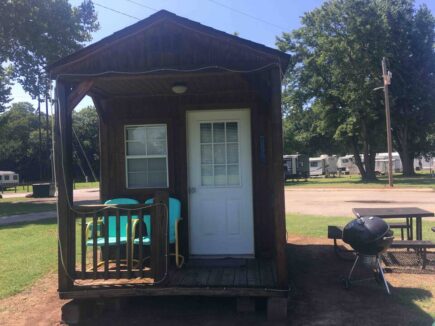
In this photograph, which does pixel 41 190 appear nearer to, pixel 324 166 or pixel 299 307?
pixel 299 307

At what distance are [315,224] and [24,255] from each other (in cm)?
682

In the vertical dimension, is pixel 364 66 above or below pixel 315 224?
above

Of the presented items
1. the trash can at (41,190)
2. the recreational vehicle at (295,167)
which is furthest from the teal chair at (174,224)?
the recreational vehicle at (295,167)

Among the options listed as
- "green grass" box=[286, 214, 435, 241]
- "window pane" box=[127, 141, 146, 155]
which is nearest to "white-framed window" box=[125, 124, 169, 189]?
"window pane" box=[127, 141, 146, 155]

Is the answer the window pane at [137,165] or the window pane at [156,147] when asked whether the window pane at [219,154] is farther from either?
the window pane at [137,165]

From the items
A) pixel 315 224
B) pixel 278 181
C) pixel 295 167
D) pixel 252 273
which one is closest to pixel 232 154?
pixel 278 181

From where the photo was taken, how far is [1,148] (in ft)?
188

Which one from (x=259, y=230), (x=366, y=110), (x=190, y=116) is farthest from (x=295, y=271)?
(x=366, y=110)

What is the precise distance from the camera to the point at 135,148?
22.2 feet

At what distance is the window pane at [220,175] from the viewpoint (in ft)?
21.3

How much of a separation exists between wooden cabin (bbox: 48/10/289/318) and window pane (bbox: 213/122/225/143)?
2cm

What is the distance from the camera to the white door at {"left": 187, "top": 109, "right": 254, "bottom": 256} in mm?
6406

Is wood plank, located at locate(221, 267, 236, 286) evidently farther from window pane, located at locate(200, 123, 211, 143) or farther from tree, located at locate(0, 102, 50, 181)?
tree, located at locate(0, 102, 50, 181)

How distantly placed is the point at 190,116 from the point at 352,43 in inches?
1105
